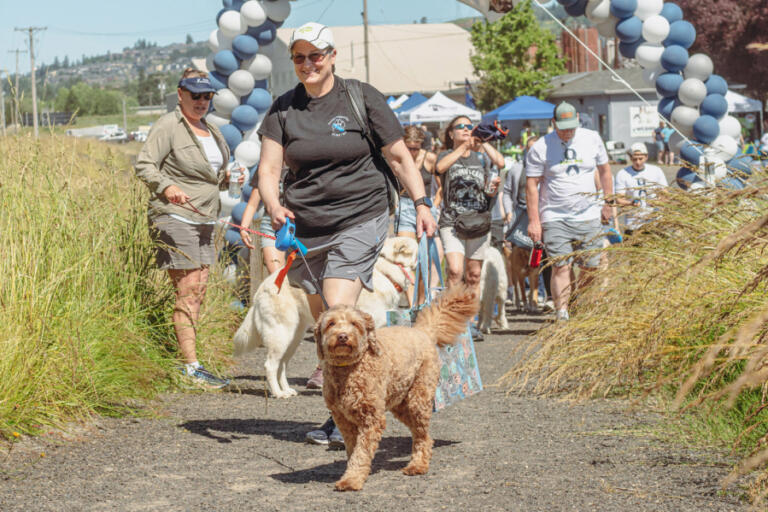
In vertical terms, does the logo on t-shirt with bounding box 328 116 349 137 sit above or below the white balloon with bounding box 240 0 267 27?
below

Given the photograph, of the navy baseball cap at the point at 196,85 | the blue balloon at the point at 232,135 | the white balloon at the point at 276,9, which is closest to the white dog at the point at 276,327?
the navy baseball cap at the point at 196,85

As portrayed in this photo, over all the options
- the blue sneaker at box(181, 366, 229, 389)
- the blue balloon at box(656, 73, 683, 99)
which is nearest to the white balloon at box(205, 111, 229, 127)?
the blue balloon at box(656, 73, 683, 99)

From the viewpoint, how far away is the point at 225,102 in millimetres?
13367

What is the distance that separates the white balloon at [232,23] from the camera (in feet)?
43.6

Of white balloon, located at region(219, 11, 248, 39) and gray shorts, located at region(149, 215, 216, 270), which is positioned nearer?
gray shorts, located at region(149, 215, 216, 270)

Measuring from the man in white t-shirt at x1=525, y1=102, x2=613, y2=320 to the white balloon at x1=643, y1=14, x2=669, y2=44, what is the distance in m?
4.04

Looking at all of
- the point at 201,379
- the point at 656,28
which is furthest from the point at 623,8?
the point at 201,379

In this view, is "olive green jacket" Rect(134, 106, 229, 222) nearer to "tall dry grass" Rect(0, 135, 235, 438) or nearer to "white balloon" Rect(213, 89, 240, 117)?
"tall dry grass" Rect(0, 135, 235, 438)

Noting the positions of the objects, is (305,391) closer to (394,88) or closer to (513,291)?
→ (513,291)

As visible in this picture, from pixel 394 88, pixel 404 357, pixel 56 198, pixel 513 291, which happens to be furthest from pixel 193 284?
pixel 394 88

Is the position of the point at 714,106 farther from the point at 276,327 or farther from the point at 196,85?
the point at 196,85

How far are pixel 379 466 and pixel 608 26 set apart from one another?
31.2 ft

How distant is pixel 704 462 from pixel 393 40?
96873mm

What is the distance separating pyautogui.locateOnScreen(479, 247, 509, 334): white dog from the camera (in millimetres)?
10766
